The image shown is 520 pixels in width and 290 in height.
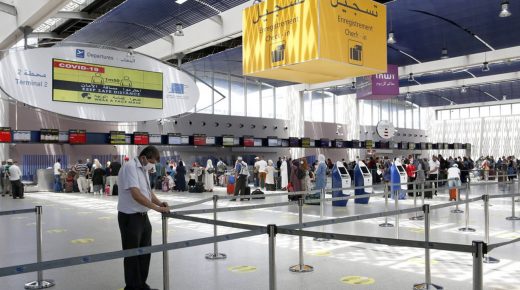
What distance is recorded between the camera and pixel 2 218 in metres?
11.6

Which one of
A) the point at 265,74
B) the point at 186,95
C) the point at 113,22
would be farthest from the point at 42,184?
the point at 265,74

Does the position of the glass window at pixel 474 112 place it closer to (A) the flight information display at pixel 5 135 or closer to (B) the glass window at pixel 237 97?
(B) the glass window at pixel 237 97

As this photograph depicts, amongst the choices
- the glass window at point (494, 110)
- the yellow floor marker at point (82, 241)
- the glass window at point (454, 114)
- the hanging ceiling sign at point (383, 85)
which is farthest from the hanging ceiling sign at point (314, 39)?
the glass window at point (454, 114)

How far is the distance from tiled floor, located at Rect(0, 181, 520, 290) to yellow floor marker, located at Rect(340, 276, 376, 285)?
1cm

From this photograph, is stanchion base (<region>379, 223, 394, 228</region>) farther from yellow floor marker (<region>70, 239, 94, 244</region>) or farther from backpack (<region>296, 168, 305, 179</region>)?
yellow floor marker (<region>70, 239, 94, 244</region>)

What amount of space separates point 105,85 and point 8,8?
627 centimetres

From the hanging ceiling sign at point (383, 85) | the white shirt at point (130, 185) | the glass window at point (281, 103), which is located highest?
the glass window at point (281, 103)

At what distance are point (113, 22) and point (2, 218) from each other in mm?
7247

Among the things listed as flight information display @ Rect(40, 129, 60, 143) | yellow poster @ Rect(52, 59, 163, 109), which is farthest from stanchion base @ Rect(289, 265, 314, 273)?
flight information display @ Rect(40, 129, 60, 143)

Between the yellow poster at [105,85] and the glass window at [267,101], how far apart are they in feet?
64.1

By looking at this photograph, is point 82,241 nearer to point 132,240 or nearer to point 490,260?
point 132,240

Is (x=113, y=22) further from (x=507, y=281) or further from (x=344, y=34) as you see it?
(x=507, y=281)

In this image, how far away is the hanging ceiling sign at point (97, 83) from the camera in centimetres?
855

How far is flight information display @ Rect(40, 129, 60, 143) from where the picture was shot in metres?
17.5
